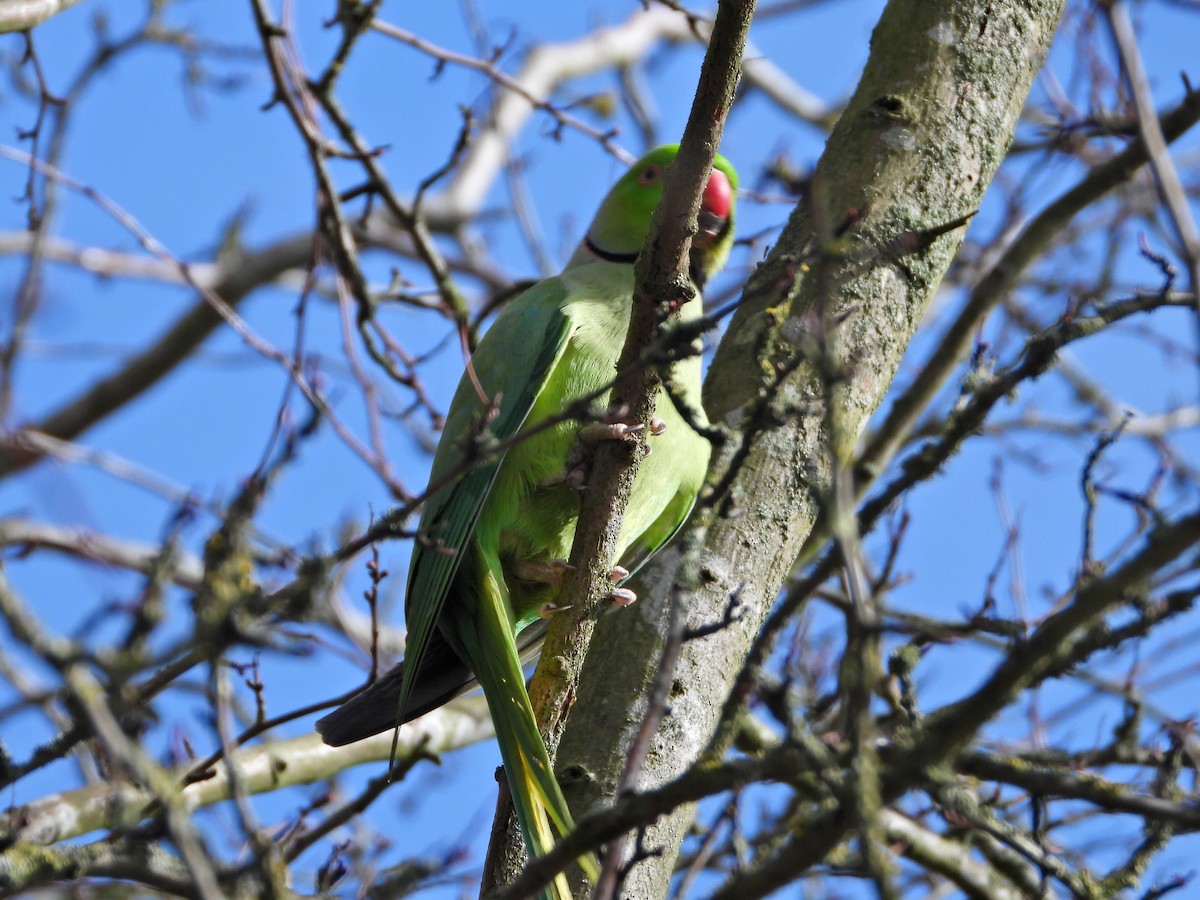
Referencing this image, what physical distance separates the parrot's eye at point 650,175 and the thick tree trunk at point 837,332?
1.10 meters

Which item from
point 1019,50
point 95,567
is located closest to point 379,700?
point 95,567

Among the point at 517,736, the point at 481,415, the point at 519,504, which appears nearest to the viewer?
the point at 517,736

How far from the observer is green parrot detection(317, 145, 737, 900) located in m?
3.09

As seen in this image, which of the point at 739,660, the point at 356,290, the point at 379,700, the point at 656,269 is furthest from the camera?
the point at 356,290

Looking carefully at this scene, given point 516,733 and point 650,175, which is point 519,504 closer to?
point 516,733

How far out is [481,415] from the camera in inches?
125

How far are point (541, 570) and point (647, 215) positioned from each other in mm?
1444

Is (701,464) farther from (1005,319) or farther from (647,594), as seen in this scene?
(1005,319)

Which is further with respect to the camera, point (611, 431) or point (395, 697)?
point (395, 697)

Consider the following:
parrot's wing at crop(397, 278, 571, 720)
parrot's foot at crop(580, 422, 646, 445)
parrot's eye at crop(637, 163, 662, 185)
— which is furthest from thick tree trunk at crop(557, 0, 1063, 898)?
parrot's eye at crop(637, 163, 662, 185)

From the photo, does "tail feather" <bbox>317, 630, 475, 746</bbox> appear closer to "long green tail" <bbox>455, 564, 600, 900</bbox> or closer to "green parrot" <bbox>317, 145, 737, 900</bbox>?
"green parrot" <bbox>317, 145, 737, 900</bbox>

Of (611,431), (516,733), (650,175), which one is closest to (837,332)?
(611,431)

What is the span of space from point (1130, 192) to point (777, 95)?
2.96m

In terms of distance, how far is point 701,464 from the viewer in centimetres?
360
